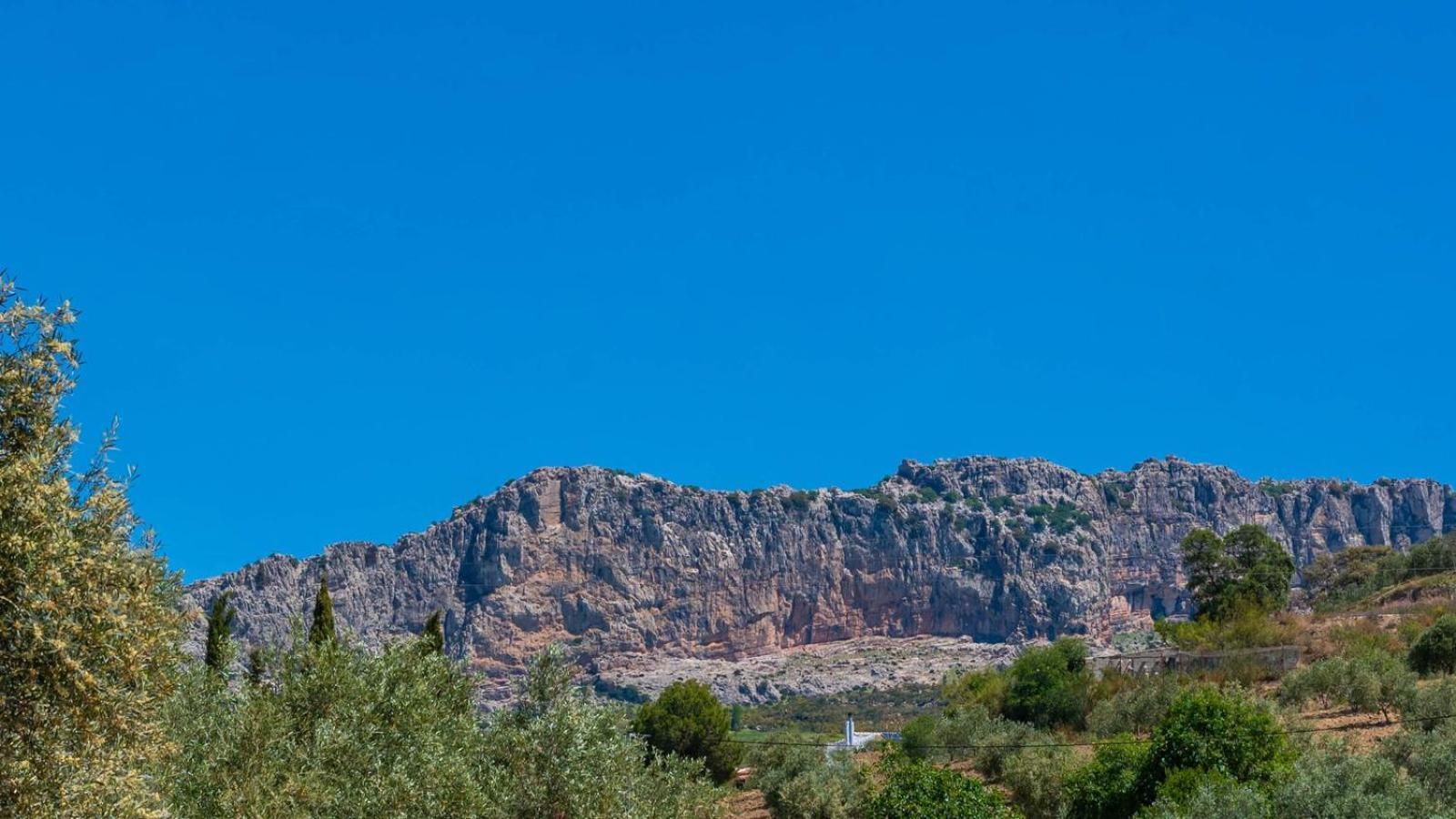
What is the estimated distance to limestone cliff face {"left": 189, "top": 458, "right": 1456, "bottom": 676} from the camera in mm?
159500

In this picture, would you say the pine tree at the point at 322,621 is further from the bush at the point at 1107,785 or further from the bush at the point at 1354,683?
the bush at the point at 1354,683

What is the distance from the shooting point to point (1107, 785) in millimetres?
29094

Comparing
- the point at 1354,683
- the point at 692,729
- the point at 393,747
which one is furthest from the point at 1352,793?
the point at 692,729

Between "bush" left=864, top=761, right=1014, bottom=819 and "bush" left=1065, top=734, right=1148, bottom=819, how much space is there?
1.65m

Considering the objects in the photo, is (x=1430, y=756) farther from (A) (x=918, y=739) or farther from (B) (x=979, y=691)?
(B) (x=979, y=691)

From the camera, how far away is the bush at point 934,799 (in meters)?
30.0

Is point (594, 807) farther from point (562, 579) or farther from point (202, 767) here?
point (562, 579)

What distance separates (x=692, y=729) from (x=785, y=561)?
121m

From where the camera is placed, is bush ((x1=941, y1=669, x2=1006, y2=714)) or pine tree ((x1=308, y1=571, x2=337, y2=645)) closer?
pine tree ((x1=308, y1=571, x2=337, y2=645))

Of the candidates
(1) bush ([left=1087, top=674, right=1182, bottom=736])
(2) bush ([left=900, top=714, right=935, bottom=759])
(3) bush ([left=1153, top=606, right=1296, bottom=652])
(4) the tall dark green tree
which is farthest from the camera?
(4) the tall dark green tree

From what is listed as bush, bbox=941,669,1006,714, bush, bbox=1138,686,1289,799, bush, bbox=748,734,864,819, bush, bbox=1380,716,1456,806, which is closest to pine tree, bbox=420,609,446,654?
bush, bbox=748,734,864,819

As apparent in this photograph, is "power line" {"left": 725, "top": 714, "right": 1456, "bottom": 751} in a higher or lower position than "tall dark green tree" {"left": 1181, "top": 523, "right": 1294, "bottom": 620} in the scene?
lower

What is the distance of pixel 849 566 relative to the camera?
16625cm

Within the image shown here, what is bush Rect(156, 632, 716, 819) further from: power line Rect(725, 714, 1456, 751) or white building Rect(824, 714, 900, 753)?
white building Rect(824, 714, 900, 753)
